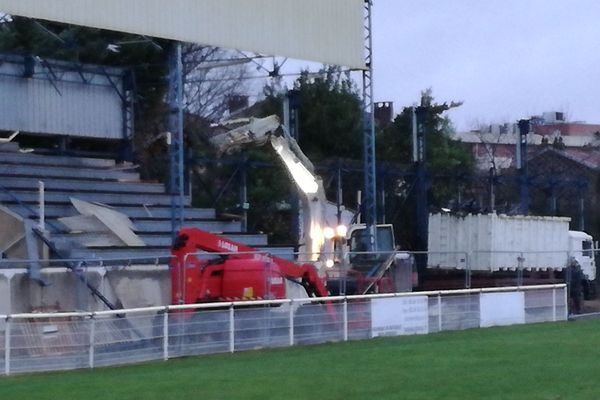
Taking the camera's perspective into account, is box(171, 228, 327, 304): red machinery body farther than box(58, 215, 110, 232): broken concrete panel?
No

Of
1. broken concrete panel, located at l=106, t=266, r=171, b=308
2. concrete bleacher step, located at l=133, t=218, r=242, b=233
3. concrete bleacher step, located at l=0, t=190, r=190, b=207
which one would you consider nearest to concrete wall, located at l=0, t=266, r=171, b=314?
broken concrete panel, located at l=106, t=266, r=171, b=308

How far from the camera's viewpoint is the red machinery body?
31.7 meters

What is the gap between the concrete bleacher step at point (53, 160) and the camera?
41.5 meters

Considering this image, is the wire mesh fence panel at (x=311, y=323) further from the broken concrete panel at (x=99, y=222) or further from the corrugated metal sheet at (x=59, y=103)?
the corrugated metal sheet at (x=59, y=103)

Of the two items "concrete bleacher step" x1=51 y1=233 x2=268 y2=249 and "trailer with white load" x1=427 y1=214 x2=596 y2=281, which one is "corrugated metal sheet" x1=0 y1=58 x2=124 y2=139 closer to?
"concrete bleacher step" x1=51 y1=233 x2=268 y2=249

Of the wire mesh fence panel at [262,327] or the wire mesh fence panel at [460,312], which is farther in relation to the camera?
the wire mesh fence panel at [460,312]

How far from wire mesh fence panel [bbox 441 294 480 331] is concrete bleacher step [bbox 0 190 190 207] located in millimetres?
12310

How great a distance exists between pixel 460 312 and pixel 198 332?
10.1 m

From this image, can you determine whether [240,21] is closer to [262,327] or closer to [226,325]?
[262,327]

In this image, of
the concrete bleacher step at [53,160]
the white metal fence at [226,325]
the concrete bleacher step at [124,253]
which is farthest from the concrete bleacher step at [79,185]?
the white metal fence at [226,325]

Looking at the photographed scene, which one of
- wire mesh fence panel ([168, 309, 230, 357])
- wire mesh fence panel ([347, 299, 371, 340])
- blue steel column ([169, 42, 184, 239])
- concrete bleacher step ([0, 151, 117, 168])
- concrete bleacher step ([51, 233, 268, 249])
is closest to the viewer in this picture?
wire mesh fence panel ([168, 309, 230, 357])

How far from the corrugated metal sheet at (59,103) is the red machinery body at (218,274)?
13228 mm

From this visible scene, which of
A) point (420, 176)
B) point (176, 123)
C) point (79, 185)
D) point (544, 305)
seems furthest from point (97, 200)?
point (420, 176)

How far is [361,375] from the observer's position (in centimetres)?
2091
